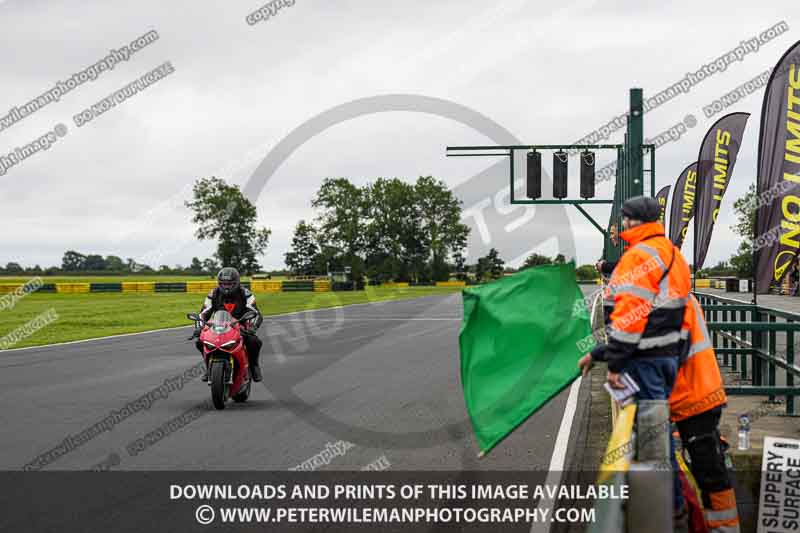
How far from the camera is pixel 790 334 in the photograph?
22.7 feet

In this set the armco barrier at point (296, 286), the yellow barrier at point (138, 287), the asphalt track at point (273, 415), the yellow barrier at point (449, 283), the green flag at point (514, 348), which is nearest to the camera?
the green flag at point (514, 348)

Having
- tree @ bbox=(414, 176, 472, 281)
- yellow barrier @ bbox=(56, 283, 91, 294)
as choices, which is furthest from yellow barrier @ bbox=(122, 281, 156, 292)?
tree @ bbox=(414, 176, 472, 281)

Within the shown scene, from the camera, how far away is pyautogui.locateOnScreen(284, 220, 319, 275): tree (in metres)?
122

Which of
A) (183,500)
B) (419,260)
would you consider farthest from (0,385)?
(419,260)

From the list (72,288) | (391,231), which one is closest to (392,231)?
(391,231)

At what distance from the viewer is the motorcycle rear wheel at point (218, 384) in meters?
9.52

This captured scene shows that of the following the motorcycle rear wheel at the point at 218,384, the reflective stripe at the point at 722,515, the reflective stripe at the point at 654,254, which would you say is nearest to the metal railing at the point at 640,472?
the reflective stripe at the point at 722,515

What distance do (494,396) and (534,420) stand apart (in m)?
4.53

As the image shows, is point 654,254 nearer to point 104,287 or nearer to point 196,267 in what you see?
point 104,287

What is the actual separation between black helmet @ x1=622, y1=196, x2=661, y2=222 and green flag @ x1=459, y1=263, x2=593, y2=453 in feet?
2.10

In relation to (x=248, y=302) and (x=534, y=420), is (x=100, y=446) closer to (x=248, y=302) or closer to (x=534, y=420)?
(x=248, y=302)

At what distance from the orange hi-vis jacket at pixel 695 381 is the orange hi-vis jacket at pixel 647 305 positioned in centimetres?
14

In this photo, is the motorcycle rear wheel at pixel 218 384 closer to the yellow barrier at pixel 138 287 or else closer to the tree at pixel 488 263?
the yellow barrier at pixel 138 287

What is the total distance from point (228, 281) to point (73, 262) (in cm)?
10835
